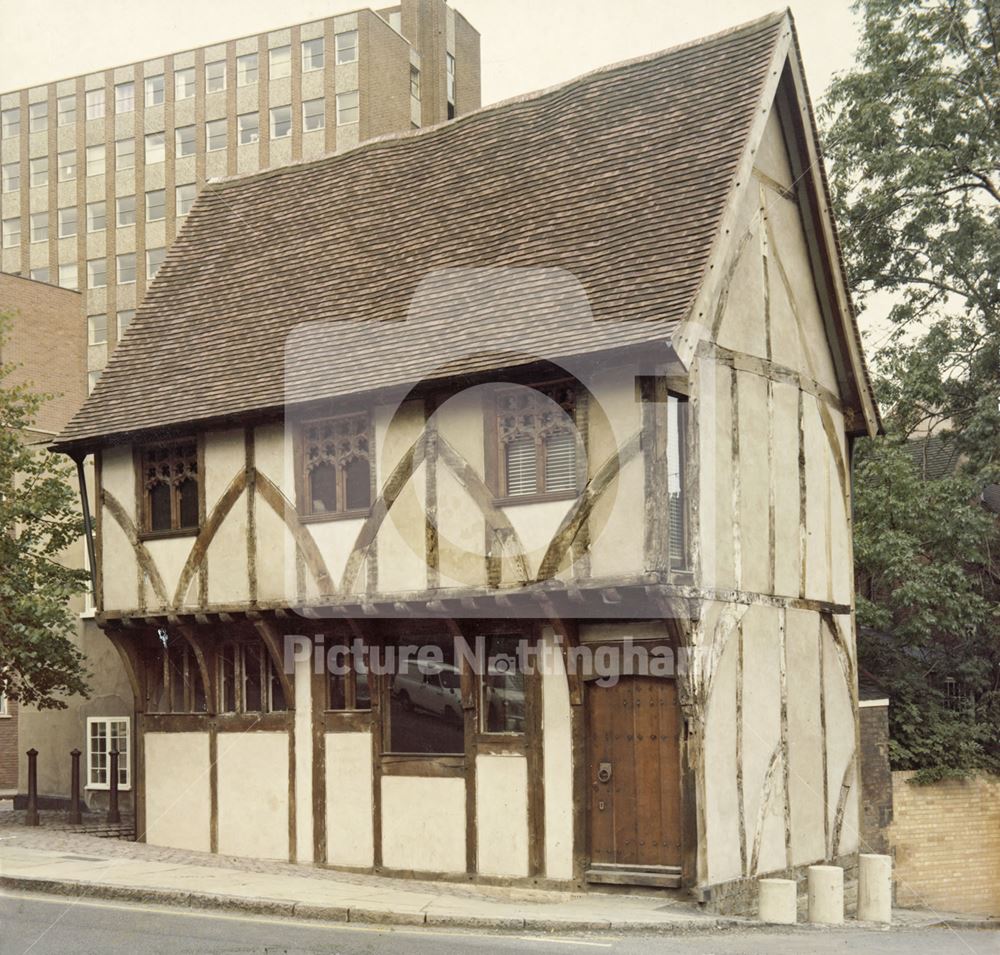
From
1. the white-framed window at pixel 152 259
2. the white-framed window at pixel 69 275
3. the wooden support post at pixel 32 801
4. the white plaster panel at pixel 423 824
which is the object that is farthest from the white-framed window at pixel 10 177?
the white plaster panel at pixel 423 824

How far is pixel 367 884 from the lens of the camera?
16.3 meters

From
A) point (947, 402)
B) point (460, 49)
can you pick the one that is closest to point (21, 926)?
point (947, 402)

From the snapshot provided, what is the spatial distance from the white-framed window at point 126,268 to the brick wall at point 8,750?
1231 inches

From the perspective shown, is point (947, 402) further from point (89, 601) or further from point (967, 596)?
point (89, 601)

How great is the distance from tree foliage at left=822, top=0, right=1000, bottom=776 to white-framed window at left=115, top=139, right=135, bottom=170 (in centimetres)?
4326

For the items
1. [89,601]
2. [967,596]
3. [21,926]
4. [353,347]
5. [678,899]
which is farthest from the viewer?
[89,601]

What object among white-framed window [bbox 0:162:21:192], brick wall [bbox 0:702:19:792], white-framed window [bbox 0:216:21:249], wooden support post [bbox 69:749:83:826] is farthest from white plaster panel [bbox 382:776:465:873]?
white-framed window [bbox 0:162:21:192]

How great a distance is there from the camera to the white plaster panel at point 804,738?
1781 centimetres

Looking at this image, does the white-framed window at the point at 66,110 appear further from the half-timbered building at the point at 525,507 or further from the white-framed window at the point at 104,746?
the white-framed window at the point at 104,746

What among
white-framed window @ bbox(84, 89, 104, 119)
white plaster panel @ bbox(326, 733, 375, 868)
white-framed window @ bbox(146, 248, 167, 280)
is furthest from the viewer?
white-framed window @ bbox(84, 89, 104, 119)

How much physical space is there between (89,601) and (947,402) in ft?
49.7

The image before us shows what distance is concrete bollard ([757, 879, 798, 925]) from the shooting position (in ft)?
49.0

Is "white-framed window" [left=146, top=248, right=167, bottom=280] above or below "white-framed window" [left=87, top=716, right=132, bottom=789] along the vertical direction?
above

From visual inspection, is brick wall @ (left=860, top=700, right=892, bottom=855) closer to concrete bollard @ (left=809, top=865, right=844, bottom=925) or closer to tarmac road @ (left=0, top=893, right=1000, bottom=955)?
concrete bollard @ (left=809, top=865, right=844, bottom=925)
